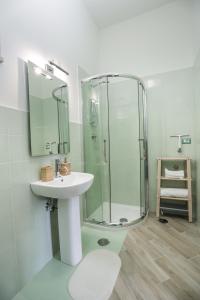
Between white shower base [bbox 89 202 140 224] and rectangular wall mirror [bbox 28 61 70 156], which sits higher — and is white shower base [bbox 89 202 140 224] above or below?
below

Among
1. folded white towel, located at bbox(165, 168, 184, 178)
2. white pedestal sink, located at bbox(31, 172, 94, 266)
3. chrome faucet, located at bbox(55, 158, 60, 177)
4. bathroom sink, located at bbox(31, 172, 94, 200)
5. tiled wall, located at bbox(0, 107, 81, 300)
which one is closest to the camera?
tiled wall, located at bbox(0, 107, 81, 300)

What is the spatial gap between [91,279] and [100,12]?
3.28m

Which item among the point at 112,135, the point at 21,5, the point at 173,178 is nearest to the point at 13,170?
the point at 21,5

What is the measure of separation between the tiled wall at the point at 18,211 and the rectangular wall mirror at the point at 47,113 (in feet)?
0.31

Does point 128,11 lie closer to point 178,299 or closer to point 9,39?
point 9,39

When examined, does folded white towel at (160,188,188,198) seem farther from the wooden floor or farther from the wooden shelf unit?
the wooden floor

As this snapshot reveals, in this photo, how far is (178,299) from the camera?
112 cm

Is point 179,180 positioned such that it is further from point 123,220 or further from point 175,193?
point 123,220

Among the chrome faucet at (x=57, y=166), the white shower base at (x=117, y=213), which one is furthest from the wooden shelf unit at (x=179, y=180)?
the chrome faucet at (x=57, y=166)

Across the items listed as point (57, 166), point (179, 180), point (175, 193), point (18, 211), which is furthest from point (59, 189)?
point (179, 180)

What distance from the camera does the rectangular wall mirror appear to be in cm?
139

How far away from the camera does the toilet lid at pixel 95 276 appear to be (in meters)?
1.17

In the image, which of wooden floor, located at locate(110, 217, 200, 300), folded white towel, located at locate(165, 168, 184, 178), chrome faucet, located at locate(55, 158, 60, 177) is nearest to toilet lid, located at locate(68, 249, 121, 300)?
wooden floor, located at locate(110, 217, 200, 300)

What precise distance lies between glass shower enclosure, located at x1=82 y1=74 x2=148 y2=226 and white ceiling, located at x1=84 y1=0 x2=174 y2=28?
0.95 meters
